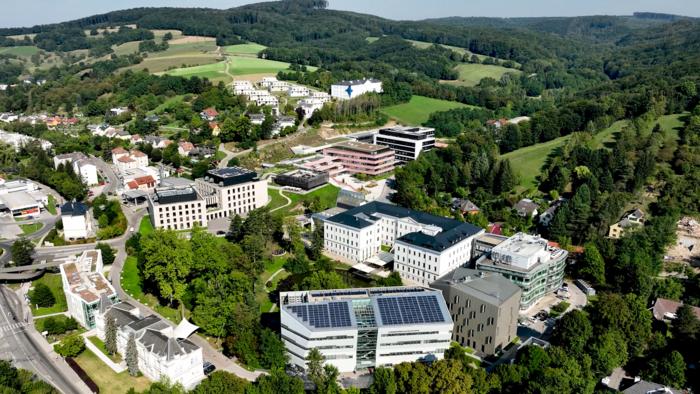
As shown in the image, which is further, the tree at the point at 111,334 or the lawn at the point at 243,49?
the lawn at the point at 243,49

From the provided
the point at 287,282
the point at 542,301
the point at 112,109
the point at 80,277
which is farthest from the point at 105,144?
the point at 542,301

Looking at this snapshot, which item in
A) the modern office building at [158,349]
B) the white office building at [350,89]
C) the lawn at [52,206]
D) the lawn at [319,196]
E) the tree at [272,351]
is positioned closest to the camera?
the modern office building at [158,349]

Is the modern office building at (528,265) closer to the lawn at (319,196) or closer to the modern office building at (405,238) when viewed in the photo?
the modern office building at (405,238)

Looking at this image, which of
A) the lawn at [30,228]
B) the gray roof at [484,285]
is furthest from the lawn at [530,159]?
the lawn at [30,228]

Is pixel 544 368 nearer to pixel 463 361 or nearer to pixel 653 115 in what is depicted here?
pixel 463 361

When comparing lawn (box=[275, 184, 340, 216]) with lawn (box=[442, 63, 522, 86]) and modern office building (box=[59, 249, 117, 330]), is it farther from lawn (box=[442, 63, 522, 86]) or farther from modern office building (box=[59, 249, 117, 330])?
lawn (box=[442, 63, 522, 86])

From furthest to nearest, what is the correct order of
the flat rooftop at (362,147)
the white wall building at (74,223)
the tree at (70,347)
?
the flat rooftop at (362,147) → the white wall building at (74,223) → the tree at (70,347)

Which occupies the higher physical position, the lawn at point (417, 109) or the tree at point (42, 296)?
the lawn at point (417, 109)

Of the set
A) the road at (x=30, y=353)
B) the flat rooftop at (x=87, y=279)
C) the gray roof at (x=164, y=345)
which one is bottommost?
the road at (x=30, y=353)
